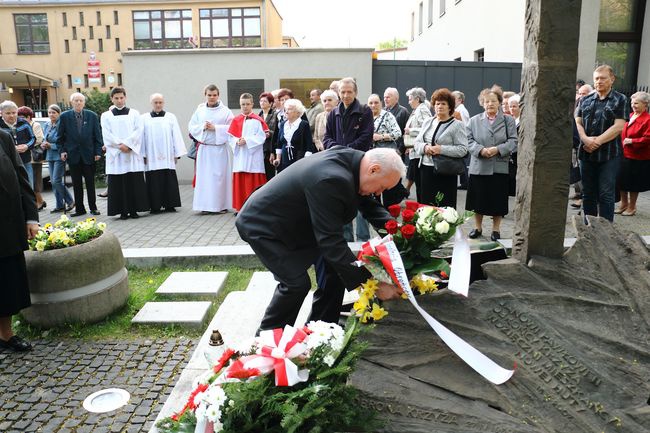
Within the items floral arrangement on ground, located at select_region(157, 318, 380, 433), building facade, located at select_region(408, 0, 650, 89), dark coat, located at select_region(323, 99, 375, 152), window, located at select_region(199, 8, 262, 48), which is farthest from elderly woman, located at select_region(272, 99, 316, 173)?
window, located at select_region(199, 8, 262, 48)

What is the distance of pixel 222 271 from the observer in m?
6.46

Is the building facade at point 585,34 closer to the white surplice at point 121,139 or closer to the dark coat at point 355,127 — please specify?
the dark coat at point 355,127

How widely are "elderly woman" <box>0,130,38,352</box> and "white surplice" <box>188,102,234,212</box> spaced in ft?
16.9

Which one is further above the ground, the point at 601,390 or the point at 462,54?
the point at 462,54

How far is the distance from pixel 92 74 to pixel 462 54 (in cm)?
1269

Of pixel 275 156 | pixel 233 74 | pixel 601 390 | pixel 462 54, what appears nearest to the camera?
pixel 601 390

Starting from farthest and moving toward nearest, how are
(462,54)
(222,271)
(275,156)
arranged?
(462,54) < (275,156) < (222,271)

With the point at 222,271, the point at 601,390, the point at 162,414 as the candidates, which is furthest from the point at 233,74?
the point at 601,390

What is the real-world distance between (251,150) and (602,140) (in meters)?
5.32

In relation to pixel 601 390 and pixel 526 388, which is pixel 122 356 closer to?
pixel 526 388

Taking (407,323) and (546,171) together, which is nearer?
(407,323)

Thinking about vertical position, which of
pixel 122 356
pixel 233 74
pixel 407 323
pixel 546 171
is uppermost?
pixel 233 74

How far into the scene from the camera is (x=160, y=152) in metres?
9.71

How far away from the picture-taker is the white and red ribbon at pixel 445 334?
9.68 ft
